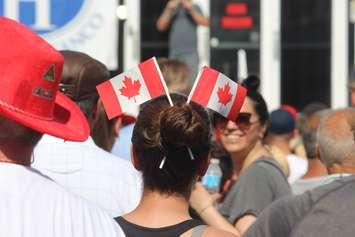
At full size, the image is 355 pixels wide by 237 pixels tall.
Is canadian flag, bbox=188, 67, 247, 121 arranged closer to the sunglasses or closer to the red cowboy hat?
the red cowboy hat

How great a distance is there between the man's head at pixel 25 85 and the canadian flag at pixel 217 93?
761 mm

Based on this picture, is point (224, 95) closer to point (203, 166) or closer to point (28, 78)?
point (203, 166)

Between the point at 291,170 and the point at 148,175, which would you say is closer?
the point at 148,175

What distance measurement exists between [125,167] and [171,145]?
741 mm

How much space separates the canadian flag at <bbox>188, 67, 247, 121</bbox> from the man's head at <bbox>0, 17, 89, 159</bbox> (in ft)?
2.50

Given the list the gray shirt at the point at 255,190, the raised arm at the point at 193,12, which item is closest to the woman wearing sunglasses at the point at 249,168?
the gray shirt at the point at 255,190

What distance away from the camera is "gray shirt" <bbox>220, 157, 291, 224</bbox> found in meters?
4.88

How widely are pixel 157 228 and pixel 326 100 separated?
896cm

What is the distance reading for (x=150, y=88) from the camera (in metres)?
3.48

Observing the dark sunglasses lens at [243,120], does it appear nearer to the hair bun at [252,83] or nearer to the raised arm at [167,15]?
the hair bun at [252,83]

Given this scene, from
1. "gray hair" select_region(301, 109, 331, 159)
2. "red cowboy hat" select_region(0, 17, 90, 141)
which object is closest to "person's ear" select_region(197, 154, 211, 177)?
"red cowboy hat" select_region(0, 17, 90, 141)

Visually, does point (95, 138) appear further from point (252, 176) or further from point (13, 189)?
point (13, 189)

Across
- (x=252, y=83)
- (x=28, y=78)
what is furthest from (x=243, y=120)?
(x=28, y=78)

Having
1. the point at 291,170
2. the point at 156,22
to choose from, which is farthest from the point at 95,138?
the point at 156,22
